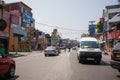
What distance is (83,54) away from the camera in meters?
→ 21.7

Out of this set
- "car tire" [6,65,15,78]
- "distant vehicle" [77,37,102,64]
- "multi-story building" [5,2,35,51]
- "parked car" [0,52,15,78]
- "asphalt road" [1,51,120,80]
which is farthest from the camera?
"multi-story building" [5,2,35,51]

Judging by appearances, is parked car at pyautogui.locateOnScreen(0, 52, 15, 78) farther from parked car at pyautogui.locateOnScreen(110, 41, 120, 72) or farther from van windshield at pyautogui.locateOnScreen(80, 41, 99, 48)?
van windshield at pyautogui.locateOnScreen(80, 41, 99, 48)

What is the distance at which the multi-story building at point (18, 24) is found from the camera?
55.7m

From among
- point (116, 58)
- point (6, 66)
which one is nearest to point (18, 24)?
point (6, 66)

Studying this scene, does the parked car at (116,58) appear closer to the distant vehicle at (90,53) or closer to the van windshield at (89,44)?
the distant vehicle at (90,53)

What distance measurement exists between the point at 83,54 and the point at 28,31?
1950 inches

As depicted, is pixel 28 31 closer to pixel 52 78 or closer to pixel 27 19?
pixel 27 19

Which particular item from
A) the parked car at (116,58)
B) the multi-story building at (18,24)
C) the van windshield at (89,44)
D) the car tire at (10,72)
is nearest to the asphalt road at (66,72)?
the car tire at (10,72)

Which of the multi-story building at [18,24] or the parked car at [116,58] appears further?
the multi-story building at [18,24]

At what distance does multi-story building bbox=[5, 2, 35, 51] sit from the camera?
5565cm

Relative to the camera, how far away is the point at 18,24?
59656 mm

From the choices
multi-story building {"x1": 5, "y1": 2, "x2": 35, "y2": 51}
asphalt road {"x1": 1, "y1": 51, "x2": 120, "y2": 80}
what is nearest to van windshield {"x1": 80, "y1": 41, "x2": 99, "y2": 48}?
asphalt road {"x1": 1, "y1": 51, "x2": 120, "y2": 80}

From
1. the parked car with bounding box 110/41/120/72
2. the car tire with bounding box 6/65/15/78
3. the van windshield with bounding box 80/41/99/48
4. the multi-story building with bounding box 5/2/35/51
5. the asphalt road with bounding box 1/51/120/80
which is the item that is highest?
the multi-story building with bounding box 5/2/35/51

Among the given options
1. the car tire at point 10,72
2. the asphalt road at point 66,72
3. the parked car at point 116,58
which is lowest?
the asphalt road at point 66,72
